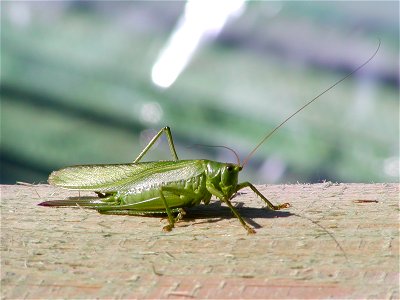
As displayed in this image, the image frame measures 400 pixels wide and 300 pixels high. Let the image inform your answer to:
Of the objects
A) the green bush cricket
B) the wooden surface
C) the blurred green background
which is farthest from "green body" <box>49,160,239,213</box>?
the blurred green background

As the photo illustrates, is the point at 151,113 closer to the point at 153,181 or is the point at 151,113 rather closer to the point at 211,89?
the point at 211,89

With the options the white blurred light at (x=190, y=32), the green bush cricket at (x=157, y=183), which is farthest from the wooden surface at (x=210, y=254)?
the white blurred light at (x=190, y=32)

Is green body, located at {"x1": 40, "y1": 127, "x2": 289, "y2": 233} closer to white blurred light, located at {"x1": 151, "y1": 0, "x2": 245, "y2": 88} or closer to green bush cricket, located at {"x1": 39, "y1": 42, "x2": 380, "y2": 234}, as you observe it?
green bush cricket, located at {"x1": 39, "y1": 42, "x2": 380, "y2": 234}

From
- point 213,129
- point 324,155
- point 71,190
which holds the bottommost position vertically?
point 71,190

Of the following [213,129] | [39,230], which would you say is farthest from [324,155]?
[39,230]

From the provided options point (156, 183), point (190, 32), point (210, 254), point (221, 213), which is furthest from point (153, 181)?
point (190, 32)

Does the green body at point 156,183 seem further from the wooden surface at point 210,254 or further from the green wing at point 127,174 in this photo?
the wooden surface at point 210,254

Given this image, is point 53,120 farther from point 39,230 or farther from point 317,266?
point 317,266
